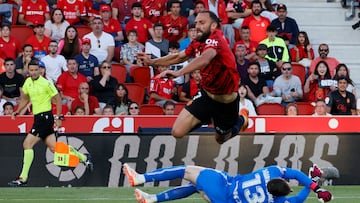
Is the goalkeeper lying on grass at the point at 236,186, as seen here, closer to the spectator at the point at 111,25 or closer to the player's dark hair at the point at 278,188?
the player's dark hair at the point at 278,188

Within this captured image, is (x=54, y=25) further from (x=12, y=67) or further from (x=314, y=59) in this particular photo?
(x=314, y=59)

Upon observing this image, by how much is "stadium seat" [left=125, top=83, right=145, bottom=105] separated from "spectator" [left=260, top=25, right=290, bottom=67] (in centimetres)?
272

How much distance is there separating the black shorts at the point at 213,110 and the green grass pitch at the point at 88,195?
5.07ft

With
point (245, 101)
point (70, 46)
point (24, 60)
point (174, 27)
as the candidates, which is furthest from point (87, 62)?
point (245, 101)

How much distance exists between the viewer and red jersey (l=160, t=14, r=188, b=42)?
850 inches

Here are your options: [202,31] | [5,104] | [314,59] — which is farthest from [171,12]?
[202,31]

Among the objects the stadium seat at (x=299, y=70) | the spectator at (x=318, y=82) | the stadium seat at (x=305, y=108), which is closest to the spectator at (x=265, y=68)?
the stadium seat at (x=299, y=70)

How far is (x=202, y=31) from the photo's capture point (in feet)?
41.6

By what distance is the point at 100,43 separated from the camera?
68.2ft

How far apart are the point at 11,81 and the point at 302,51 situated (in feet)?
19.4

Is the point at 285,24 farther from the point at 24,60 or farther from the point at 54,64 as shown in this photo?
the point at 24,60

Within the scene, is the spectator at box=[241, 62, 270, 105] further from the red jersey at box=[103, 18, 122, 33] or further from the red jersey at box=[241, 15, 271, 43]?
the red jersey at box=[103, 18, 122, 33]

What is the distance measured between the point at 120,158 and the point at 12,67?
124 inches

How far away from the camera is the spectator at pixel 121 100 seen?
19406mm
